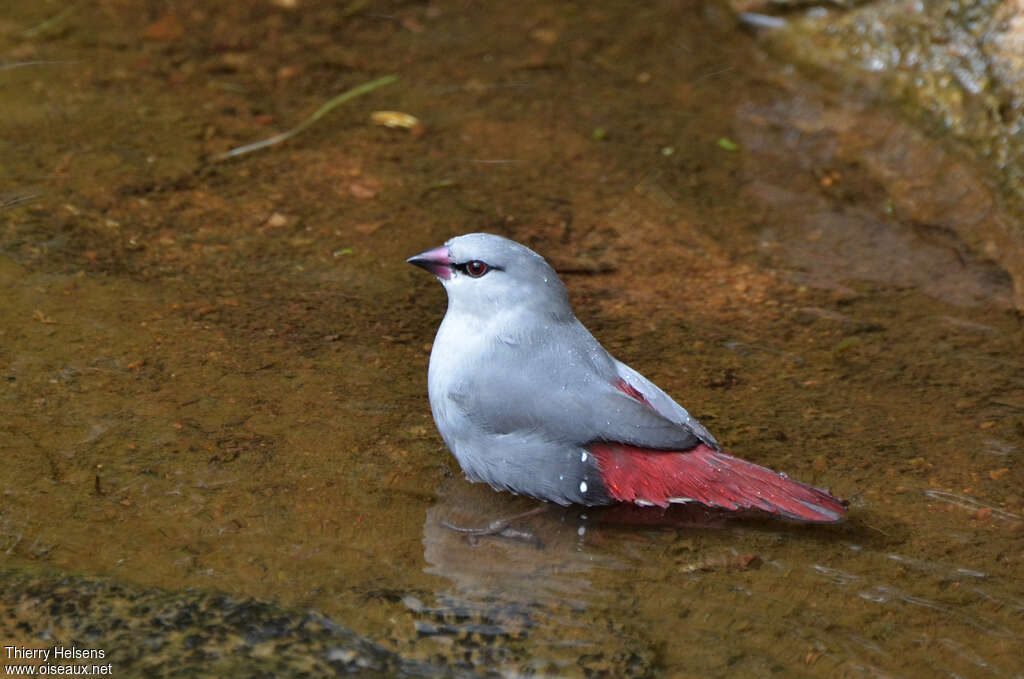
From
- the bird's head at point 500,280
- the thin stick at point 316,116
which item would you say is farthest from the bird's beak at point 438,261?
the thin stick at point 316,116

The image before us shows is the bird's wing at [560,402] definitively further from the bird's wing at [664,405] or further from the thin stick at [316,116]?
the thin stick at [316,116]

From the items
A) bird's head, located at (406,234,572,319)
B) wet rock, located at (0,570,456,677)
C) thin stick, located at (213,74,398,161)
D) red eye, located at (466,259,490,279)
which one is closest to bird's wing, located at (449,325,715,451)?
bird's head, located at (406,234,572,319)

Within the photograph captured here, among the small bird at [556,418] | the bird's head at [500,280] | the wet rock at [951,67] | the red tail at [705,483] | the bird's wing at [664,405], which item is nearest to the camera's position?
the red tail at [705,483]

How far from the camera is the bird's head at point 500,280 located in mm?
3602

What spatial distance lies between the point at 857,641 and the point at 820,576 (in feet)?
0.90

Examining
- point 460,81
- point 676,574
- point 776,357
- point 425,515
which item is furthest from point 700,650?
point 460,81

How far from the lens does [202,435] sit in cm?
352

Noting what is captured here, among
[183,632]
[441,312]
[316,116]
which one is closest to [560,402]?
[441,312]

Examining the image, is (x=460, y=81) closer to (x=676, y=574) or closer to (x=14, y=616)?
(x=676, y=574)

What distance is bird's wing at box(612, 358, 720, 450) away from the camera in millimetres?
3486

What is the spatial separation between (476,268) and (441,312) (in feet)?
2.36

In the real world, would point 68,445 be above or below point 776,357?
below

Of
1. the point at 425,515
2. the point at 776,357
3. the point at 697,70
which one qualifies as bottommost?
the point at 425,515

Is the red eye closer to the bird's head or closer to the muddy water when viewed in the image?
the bird's head
